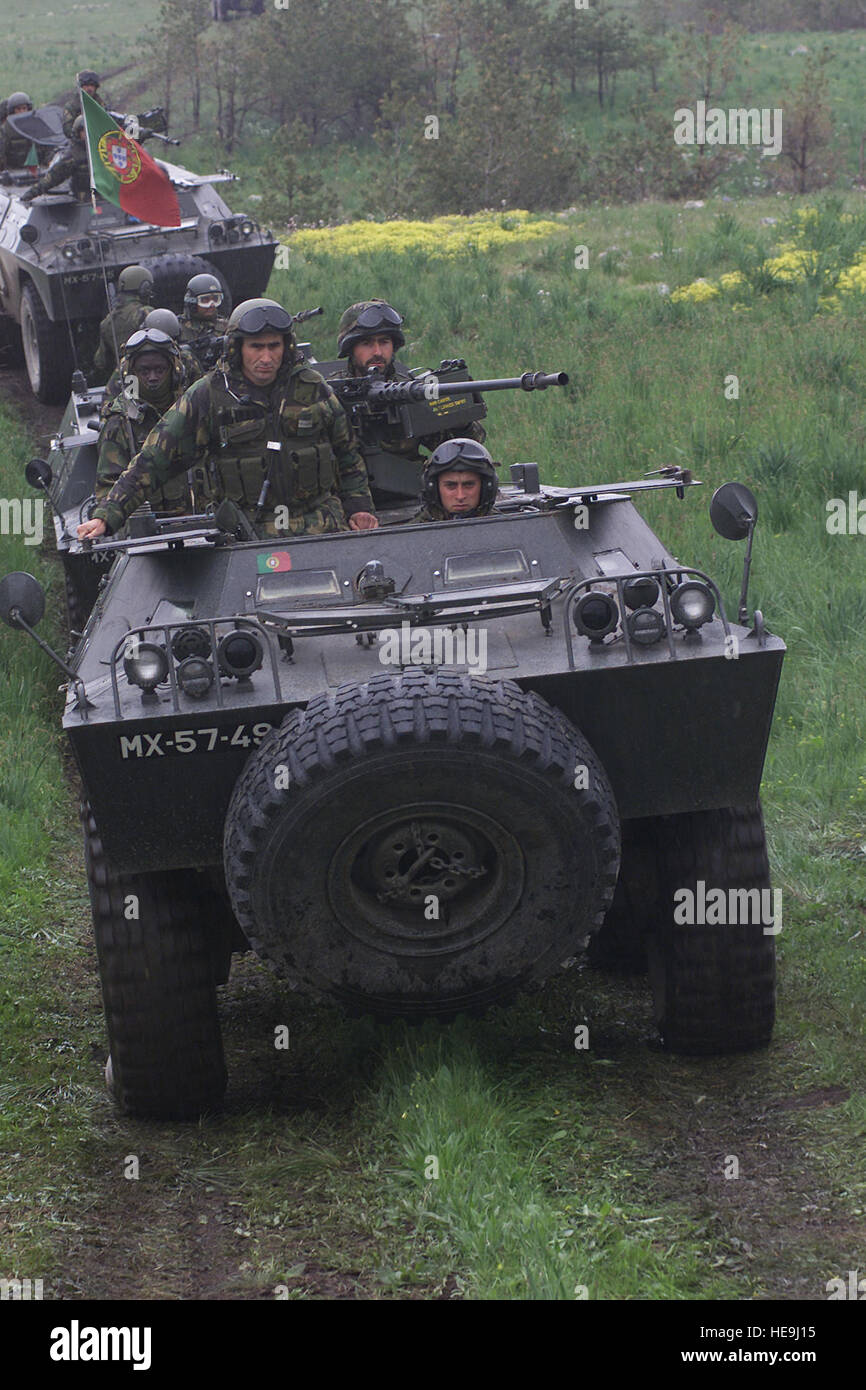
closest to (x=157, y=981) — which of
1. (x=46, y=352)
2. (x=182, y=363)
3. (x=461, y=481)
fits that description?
(x=461, y=481)

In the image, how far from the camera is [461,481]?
553cm

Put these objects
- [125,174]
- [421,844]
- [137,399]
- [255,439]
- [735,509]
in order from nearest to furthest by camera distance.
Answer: [421,844] → [735,509] → [255,439] → [137,399] → [125,174]

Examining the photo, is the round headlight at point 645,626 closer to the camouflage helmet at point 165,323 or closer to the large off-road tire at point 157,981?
the large off-road tire at point 157,981

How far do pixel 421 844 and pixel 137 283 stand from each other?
26.7 ft

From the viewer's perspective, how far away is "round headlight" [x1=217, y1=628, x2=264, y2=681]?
4387mm

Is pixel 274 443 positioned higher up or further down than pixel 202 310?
further down

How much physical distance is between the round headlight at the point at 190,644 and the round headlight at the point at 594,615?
3.29ft

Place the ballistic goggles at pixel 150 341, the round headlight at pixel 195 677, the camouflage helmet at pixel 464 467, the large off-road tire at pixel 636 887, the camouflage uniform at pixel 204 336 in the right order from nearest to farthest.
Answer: the round headlight at pixel 195 677
the large off-road tire at pixel 636 887
the camouflage helmet at pixel 464 467
the ballistic goggles at pixel 150 341
the camouflage uniform at pixel 204 336

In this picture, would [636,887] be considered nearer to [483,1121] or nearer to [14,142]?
[483,1121]

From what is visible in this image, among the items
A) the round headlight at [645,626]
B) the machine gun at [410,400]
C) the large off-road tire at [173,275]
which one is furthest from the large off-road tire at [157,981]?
the large off-road tire at [173,275]

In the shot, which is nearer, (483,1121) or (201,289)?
(483,1121)

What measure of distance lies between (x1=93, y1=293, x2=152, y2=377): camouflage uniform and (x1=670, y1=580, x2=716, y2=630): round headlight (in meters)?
7.38

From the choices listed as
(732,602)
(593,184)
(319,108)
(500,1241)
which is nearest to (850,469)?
(732,602)

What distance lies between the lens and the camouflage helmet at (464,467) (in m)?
5.50
